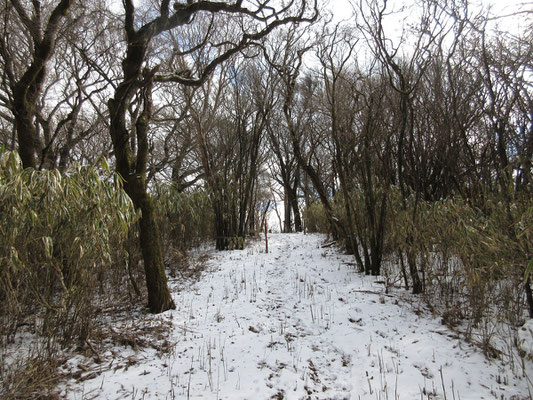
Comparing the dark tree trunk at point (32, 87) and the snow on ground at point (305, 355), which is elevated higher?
the dark tree trunk at point (32, 87)

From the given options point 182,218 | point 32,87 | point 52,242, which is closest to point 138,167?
point 52,242

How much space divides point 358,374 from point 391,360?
1.28 feet

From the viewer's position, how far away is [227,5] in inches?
154

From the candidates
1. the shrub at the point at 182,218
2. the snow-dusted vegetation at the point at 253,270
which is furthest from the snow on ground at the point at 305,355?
the shrub at the point at 182,218

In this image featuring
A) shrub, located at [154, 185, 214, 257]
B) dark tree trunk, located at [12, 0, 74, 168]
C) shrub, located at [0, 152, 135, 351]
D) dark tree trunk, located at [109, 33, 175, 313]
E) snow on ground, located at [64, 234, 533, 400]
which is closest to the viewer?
shrub, located at [0, 152, 135, 351]

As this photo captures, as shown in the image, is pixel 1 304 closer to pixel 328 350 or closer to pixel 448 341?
pixel 328 350

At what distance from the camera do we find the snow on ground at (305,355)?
2.12m

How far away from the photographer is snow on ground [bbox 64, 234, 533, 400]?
83.5 inches

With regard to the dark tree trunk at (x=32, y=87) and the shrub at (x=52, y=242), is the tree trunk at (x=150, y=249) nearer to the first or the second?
the shrub at (x=52, y=242)

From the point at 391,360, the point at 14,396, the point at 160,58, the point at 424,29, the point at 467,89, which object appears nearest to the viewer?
the point at 14,396

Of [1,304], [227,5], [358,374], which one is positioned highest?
[227,5]

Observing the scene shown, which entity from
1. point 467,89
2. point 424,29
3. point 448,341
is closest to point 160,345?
point 448,341

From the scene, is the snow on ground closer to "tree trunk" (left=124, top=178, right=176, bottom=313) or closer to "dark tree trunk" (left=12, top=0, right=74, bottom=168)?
"tree trunk" (left=124, top=178, right=176, bottom=313)

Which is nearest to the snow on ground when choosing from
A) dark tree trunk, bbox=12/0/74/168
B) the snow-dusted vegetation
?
the snow-dusted vegetation
